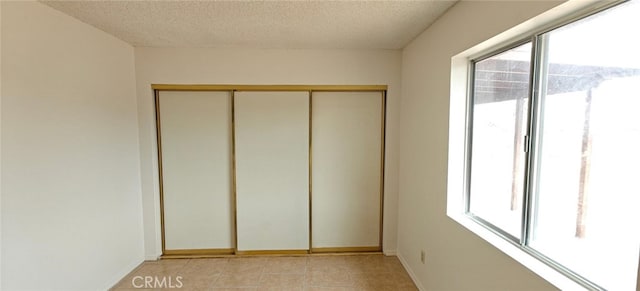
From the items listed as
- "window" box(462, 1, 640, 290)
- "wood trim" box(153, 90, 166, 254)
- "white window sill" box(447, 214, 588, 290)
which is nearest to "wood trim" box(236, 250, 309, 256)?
"wood trim" box(153, 90, 166, 254)

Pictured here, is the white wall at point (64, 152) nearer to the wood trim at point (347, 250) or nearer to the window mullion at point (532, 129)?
the wood trim at point (347, 250)

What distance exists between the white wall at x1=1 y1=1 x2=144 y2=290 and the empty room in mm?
13

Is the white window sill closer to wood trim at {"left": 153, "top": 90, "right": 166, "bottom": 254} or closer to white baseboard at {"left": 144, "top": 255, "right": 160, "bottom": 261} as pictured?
wood trim at {"left": 153, "top": 90, "right": 166, "bottom": 254}

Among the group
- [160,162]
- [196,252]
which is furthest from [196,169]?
[196,252]

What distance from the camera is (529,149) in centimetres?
133

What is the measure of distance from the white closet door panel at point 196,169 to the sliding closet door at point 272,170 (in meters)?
0.16

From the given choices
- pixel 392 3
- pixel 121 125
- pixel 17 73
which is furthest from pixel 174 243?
pixel 392 3

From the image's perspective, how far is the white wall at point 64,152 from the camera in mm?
1586

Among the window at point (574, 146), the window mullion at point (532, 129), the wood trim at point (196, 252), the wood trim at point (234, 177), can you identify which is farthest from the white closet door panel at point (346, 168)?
the window mullion at point (532, 129)

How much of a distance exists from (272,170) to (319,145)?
601 millimetres

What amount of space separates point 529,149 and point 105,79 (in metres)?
3.27

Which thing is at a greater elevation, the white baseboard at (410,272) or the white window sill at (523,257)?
the white window sill at (523,257)

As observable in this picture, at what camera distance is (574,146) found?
1.14 metres

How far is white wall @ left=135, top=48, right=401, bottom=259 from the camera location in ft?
8.84
